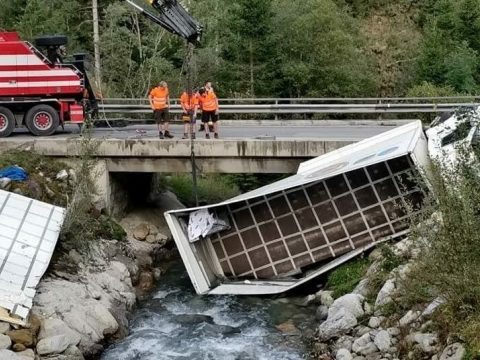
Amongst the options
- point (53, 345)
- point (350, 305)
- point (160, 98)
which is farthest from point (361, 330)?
point (160, 98)

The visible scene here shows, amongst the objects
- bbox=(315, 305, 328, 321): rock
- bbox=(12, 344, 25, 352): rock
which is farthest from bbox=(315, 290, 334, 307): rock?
bbox=(12, 344, 25, 352): rock

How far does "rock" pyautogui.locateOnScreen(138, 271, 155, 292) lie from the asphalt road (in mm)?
3738

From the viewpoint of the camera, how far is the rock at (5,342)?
10.1 m

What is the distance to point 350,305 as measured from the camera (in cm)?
1151

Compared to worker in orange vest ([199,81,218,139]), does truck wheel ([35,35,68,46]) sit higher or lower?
higher

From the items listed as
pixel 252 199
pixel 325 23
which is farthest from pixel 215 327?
pixel 325 23

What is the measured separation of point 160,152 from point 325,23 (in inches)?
598

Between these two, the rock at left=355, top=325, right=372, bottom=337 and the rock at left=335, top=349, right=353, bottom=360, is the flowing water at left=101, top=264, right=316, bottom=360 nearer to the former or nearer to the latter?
the rock at left=335, top=349, right=353, bottom=360

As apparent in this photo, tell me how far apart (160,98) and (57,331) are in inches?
309

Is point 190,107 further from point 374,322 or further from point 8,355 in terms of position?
point 8,355

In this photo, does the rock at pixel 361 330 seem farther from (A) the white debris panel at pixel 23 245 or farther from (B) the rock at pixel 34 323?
(A) the white debris panel at pixel 23 245

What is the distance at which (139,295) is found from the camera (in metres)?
14.7

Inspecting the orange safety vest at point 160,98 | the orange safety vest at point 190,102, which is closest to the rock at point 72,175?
the orange safety vest at point 160,98

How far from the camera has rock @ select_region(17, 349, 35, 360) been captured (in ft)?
32.8
